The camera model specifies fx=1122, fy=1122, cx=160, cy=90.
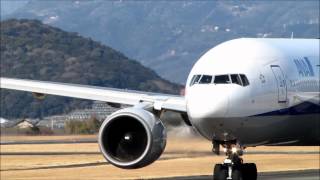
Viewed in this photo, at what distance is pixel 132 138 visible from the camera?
2728cm

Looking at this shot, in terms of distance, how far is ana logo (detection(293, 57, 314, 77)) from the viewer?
2970 centimetres

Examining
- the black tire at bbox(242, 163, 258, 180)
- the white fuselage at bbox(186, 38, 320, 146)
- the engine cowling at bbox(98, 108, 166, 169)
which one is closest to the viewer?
the white fuselage at bbox(186, 38, 320, 146)

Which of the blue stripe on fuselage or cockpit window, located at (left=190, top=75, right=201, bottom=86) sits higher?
cockpit window, located at (left=190, top=75, right=201, bottom=86)

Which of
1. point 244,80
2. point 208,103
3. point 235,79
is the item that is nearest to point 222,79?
point 235,79

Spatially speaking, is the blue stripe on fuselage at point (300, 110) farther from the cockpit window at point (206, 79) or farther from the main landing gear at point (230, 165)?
the cockpit window at point (206, 79)

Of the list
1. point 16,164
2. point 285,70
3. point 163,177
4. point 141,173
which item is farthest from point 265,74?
point 16,164

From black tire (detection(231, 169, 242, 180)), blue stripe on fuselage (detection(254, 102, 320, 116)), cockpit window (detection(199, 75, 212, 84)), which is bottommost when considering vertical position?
black tire (detection(231, 169, 242, 180))

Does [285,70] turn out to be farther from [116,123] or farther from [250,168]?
[116,123]

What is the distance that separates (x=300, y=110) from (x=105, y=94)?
6369mm

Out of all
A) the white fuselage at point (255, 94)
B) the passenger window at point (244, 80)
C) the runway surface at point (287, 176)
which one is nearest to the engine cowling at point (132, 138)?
the white fuselage at point (255, 94)

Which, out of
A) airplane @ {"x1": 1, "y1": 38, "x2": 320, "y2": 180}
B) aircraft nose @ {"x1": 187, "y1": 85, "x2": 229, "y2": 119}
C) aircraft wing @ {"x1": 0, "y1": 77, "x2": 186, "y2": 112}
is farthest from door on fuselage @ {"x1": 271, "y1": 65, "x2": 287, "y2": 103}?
aircraft wing @ {"x1": 0, "y1": 77, "x2": 186, "y2": 112}

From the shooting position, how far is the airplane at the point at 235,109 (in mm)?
26375

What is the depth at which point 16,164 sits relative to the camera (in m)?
50.7

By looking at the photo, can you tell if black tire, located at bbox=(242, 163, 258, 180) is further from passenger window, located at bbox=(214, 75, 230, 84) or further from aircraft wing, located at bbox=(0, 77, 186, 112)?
passenger window, located at bbox=(214, 75, 230, 84)
